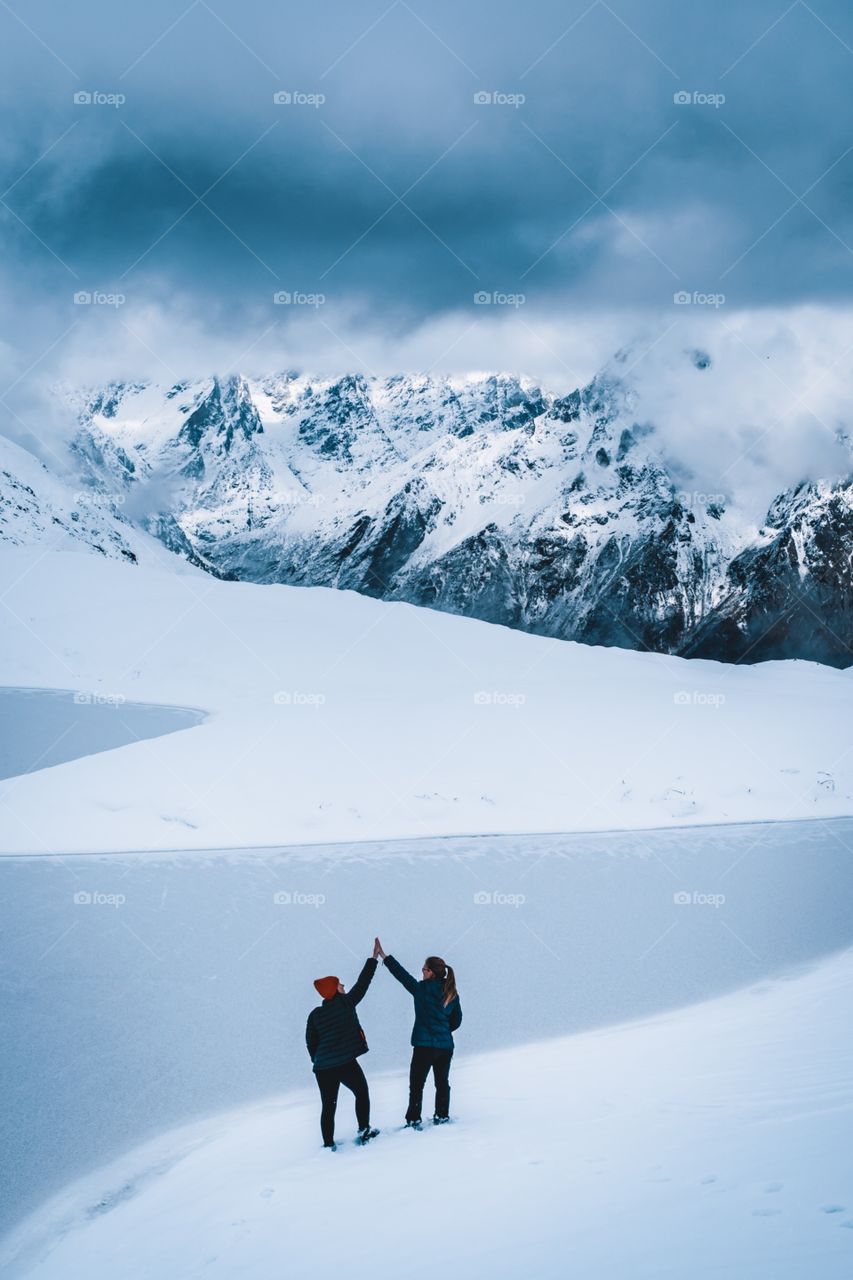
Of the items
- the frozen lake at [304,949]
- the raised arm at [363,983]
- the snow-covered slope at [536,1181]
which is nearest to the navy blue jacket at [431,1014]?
the raised arm at [363,983]

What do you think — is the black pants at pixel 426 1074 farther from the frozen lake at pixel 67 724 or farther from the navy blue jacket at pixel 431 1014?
the frozen lake at pixel 67 724

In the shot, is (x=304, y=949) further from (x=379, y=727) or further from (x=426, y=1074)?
(x=379, y=727)

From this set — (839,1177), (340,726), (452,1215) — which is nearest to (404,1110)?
(452,1215)

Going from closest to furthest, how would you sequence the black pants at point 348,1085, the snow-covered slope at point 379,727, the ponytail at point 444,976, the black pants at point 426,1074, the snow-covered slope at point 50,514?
the black pants at point 348,1085 < the black pants at point 426,1074 < the ponytail at point 444,976 < the snow-covered slope at point 379,727 < the snow-covered slope at point 50,514

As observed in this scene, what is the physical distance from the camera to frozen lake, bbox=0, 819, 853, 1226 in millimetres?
7652

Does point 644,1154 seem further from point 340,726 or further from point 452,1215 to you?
point 340,726

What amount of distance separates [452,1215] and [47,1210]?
2785 millimetres

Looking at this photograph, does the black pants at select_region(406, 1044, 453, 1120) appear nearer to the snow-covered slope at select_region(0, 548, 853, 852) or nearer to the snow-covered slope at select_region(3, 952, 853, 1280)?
the snow-covered slope at select_region(3, 952, 853, 1280)

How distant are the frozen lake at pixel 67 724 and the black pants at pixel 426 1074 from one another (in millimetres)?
13922

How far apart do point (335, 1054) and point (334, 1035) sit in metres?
0.13

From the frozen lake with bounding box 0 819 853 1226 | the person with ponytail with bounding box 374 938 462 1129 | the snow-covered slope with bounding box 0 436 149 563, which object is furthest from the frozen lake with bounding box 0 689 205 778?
the snow-covered slope with bounding box 0 436 149 563

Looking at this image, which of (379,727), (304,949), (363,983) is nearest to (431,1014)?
(363,983)

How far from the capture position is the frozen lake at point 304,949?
765 centimetres

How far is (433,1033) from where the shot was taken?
7027 mm
